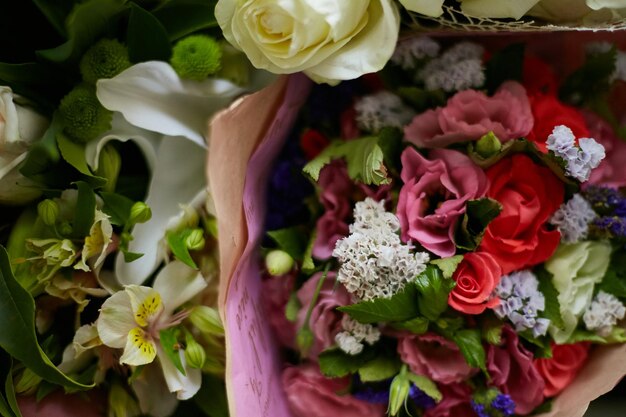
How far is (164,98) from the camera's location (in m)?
0.71

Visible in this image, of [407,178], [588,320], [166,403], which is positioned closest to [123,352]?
[166,403]

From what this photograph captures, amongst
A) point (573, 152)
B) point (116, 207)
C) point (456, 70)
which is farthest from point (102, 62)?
point (573, 152)

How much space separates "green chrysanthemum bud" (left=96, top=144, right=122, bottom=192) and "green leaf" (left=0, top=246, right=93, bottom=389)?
0.12 metres

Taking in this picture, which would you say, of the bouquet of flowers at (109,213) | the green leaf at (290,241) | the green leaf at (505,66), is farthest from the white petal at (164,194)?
the green leaf at (505,66)

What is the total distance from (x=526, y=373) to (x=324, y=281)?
0.22 m

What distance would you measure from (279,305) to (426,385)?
0.18 metres

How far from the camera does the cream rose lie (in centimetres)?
67

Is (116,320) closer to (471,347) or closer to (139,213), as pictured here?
(139,213)

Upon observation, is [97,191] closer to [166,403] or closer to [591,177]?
[166,403]

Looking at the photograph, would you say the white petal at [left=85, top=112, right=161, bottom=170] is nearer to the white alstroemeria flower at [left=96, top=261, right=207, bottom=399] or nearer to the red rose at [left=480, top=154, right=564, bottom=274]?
the white alstroemeria flower at [left=96, top=261, right=207, bottom=399]

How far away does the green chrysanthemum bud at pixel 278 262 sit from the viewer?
27.0 inches

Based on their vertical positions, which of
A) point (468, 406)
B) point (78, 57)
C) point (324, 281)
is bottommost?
point (468, 406)

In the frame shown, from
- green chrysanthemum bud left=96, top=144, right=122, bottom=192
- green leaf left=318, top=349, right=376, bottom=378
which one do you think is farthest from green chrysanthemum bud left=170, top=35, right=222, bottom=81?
green leaf left=318, top=349, right=376, bottom=378

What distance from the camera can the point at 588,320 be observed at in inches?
26.8
